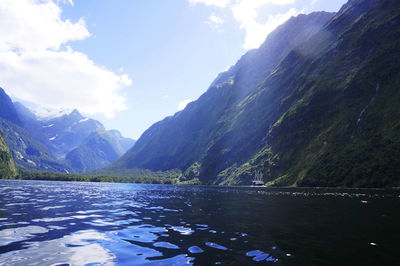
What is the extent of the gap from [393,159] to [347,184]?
98.9ft

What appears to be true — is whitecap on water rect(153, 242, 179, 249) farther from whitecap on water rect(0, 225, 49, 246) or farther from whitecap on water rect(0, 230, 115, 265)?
whitecap on water rect(0, 225, 49, 246)

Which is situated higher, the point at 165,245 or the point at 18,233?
the point at 18,233

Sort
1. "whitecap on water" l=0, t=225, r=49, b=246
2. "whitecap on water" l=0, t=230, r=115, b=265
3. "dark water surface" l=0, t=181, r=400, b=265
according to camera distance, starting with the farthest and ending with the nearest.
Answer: "whitecap on water" l=0, t=225, r=49, b=246 → "dark water surface" l=0, t=181, r=400, b=265 → "whitecap on water" l=0, t=230, r=115, b=265

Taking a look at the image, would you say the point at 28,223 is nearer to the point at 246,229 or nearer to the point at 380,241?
the point at 246,229

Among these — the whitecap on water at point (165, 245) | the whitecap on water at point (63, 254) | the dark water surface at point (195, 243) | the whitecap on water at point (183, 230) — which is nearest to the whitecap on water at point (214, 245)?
the dark water surface at point (195, 243)

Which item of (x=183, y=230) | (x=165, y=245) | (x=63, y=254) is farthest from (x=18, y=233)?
(x=183, y=230)

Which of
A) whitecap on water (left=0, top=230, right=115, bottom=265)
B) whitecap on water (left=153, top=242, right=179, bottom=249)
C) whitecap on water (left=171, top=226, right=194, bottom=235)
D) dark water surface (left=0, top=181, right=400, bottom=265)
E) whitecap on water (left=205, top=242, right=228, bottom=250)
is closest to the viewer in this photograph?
whitecap on water (left=0, top=230, right=115, bottom=265)

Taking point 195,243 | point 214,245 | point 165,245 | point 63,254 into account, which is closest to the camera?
point 63,254

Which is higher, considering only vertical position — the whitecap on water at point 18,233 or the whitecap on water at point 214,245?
the whitecap on water at point 18,233

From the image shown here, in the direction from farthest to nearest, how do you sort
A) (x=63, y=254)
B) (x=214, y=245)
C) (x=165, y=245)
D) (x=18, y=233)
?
(x=18, y=233)
(x=214, y=245)
(x=165, y=245)
(x=63, y=254)

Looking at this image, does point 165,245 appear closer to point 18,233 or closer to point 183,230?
point 183,230

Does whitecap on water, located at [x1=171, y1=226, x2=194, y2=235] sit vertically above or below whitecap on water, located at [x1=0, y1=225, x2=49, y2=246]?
below

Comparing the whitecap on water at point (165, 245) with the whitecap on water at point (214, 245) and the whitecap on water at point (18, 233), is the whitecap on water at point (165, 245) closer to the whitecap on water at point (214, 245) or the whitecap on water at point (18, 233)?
the whitecap on water at point (214, 245)

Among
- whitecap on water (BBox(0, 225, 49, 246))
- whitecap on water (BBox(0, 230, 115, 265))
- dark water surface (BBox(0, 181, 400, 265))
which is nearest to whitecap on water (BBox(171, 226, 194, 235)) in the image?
dark water surface (BBox(0, 181, 400, 265))
